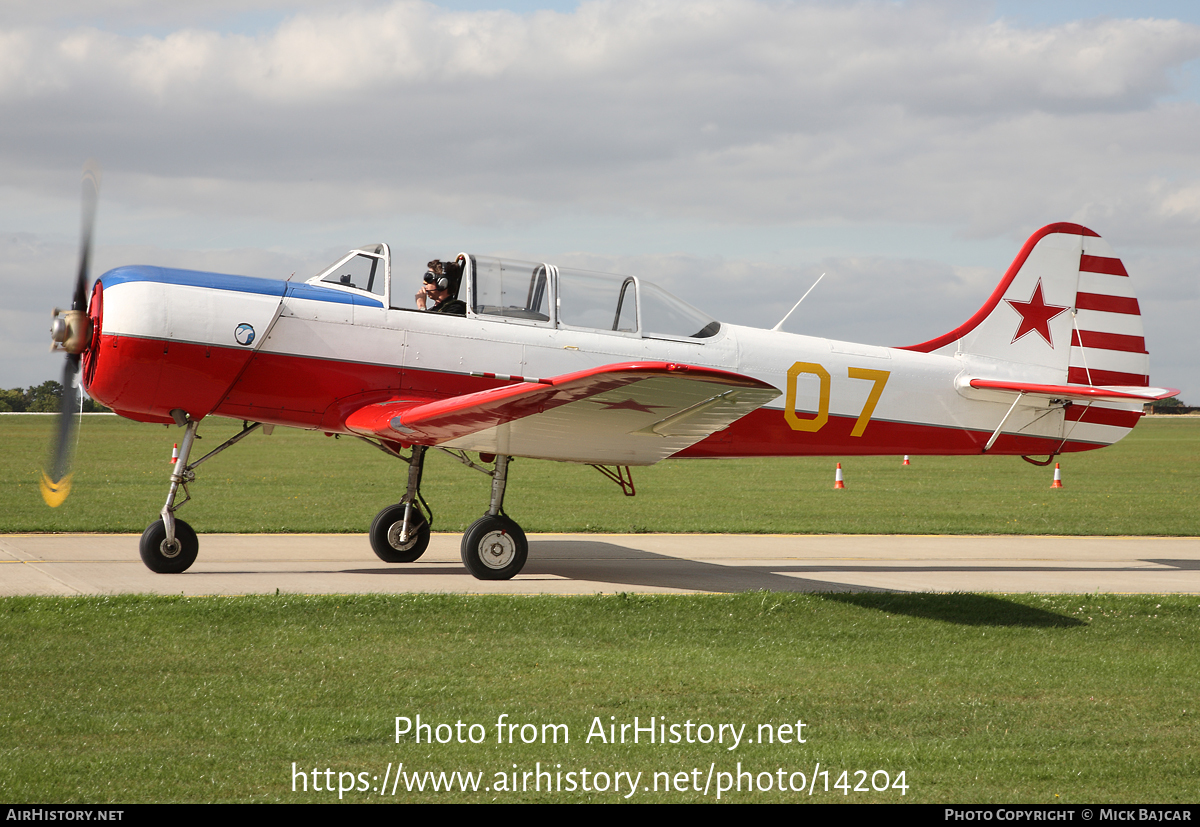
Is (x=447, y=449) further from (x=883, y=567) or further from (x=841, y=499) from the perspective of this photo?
(x=841, y=499)

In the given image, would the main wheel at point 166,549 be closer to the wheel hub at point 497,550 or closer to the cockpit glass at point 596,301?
the wheel hub at point 497,550

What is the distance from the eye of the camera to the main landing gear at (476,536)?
31.8 ft


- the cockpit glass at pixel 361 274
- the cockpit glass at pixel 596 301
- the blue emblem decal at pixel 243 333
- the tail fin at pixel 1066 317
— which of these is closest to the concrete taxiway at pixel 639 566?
the blue emblem decal at pixel 243 333

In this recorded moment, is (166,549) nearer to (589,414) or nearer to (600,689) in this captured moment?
(589,414)

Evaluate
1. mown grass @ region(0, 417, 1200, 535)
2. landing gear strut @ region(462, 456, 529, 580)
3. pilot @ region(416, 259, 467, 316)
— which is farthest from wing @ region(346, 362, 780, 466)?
mown grass @ region(0, 417, 1200, 535)

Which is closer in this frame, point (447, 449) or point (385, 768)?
point (385, 768)

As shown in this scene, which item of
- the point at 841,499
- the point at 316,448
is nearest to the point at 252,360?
the point at 841,499

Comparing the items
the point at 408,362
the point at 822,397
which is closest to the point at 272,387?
the point at 408,362

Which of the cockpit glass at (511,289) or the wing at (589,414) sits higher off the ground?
the cockpit glass at (511,289)

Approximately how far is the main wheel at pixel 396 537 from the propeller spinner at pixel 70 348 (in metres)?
3.00

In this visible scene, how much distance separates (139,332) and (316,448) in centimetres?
2904

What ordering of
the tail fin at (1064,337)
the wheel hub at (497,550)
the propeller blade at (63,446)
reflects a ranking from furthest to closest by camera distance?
1. the tail fin at (1064,337)
2. the wheel hub at (497,550)
3. the propeller blade at (63,446)

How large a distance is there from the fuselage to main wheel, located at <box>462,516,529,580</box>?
4.35ft
